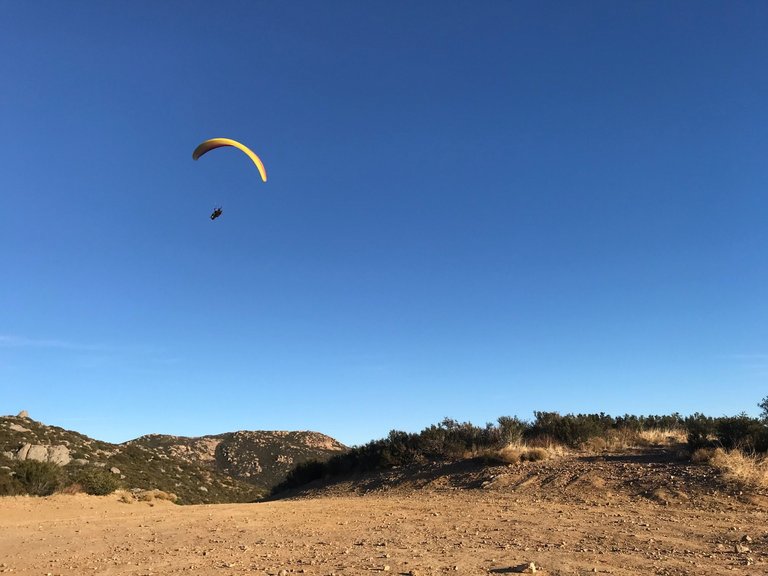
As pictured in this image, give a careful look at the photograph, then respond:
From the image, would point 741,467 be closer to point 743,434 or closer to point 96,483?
point 743,434

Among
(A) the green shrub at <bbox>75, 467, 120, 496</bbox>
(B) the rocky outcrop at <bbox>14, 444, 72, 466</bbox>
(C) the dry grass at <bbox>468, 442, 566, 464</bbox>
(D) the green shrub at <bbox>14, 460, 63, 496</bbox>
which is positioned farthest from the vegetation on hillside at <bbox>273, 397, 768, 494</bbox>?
(B) the rocky outcrop at <bbox>14, 444, 72, 466</bbox>

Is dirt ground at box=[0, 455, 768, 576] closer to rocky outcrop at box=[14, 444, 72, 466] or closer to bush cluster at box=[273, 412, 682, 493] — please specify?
Answer: bush cluster at box=[273, 412, 682, 493]

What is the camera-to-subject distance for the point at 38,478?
21359 mm

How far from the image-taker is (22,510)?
1811 centimetres

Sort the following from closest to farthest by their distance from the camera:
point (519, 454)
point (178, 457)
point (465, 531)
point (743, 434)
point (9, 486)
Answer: point (465, 531)
point (743, 434)
point (519, 454)
point (9, 486)
point (178, 457)

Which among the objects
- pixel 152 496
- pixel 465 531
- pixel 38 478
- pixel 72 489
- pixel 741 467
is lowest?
pixel 152 496

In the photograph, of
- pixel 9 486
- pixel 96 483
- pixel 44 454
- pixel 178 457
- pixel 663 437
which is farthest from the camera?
pixel 178 457

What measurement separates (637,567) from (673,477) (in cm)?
849

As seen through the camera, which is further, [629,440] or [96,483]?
[96,483]

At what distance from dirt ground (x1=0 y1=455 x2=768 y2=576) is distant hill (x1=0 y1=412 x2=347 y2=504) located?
14.1 m

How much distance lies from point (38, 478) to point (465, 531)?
19.7 m

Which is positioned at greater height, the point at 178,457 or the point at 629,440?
the point at 629,440

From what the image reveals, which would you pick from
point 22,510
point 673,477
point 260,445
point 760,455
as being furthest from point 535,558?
point 260,445

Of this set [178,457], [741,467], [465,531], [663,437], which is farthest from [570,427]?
[178,457]
